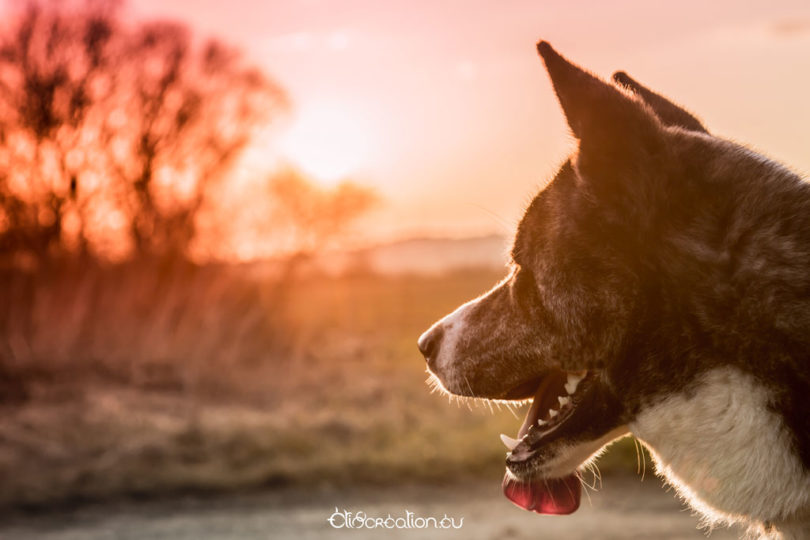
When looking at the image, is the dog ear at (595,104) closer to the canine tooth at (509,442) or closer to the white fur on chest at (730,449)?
the white fur on chest at (730,449)

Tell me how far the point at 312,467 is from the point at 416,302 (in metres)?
16.6

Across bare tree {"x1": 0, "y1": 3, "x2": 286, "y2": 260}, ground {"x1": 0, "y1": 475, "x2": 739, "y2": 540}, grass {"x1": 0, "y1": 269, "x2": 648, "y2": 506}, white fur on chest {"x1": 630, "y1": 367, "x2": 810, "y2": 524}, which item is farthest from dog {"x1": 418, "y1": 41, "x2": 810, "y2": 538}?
bare tree {"x1": 0, "y1": 3, "x2": 286, "y2": 260}

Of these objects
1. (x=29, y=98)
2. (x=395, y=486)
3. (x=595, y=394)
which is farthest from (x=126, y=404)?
(x=595, y=394)

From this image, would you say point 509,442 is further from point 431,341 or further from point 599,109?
point 599,109

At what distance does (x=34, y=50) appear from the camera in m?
13.1

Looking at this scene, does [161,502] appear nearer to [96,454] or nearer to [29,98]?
[96,454]

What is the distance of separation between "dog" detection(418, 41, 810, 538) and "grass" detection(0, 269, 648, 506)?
1.40 meters

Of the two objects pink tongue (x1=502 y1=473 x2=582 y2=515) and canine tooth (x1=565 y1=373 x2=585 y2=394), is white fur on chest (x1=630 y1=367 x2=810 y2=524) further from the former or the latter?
pink tongue (x1=502 y1=473 x2=582 y2=515)

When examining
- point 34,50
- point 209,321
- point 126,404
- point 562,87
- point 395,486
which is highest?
point 34,50

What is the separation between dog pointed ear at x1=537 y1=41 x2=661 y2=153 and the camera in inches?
106

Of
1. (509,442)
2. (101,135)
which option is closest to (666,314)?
(509,442)

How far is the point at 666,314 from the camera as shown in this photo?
2664 millimetres

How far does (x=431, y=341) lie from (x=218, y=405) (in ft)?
22.3

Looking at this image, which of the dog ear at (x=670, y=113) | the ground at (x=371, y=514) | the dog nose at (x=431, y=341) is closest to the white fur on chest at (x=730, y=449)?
the dog nose at (x=431, y=341)
